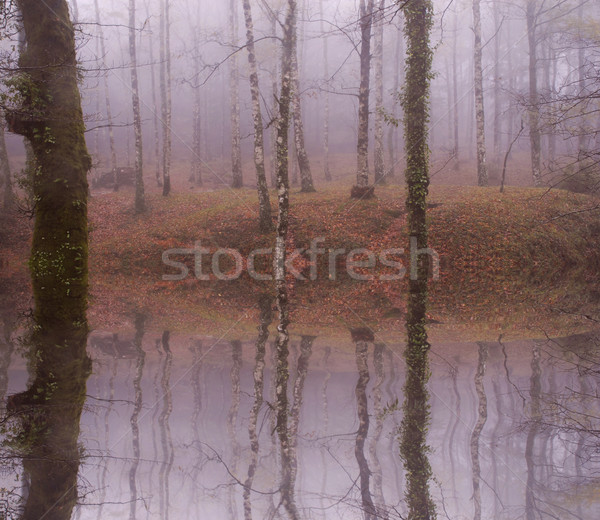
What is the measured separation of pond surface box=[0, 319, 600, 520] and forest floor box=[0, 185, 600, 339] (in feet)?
6.74

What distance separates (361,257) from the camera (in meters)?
14.9

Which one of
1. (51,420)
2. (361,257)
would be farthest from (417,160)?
(51,420)

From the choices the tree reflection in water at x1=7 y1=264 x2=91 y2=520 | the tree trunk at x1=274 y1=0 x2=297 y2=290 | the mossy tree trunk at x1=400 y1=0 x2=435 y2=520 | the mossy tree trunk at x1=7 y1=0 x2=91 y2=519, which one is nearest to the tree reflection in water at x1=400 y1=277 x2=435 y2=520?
the mossy tree trunk at x1=400 y1=0 x2=435 y2=520

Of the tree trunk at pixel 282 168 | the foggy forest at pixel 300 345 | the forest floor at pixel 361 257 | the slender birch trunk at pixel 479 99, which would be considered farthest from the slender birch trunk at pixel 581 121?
the tree trunk at pixel 282 168

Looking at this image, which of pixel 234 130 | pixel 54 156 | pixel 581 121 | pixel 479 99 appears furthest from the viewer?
pixel 581 121

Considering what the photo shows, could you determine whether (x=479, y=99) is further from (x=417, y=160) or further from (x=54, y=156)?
(x=54, y=156)

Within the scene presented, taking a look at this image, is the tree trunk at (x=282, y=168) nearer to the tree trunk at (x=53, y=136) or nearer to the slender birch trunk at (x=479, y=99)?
the tree trunk at (x=53, y=136)

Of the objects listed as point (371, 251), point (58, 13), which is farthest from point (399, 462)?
point (371, 251)

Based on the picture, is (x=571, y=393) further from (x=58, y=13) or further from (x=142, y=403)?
(x=58, y=13)

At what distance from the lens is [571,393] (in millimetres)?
3924

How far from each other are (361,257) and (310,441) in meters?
12.0

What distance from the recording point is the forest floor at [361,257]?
7711 mm

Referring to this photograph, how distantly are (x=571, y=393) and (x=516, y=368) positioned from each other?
0.73 meters

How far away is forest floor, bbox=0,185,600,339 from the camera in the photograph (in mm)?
7711
